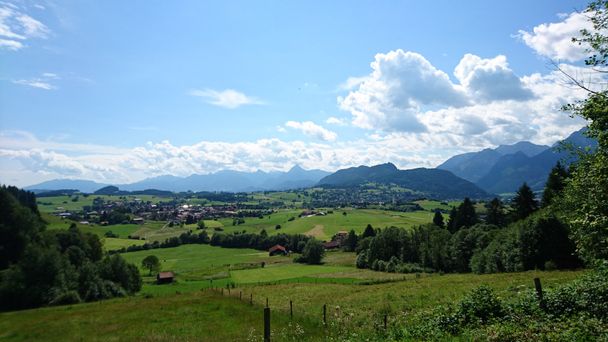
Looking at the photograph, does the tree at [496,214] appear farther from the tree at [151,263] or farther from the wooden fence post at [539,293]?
the tree at [151,263]

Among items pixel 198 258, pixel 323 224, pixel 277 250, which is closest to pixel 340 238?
pixel 277 250

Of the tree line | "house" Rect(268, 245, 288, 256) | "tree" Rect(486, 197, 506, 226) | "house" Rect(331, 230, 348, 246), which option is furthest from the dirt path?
"tree" Rect(486, 197, 506, 226)

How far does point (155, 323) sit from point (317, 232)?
412ft

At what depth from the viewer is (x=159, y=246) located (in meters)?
141

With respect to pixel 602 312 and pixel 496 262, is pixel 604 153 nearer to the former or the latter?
pixel 602 312

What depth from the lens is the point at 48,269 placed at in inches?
2459

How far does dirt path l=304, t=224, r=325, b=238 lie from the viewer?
150 meters

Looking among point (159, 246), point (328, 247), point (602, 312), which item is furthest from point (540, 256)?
point (159, 246)

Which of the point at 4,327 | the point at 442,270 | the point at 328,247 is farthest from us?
the point at 328,247

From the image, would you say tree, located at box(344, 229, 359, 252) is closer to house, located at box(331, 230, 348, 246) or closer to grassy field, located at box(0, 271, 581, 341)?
house, located at box(331, 230, 348, 246)

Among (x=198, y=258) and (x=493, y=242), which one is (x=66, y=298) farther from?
(x=493, y=242)

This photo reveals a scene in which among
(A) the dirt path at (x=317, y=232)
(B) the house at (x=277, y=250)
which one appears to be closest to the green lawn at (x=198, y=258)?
(B) the house at (x=277, y=250)

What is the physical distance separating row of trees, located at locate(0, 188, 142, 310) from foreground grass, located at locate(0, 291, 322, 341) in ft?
54.6

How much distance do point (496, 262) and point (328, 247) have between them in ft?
259
